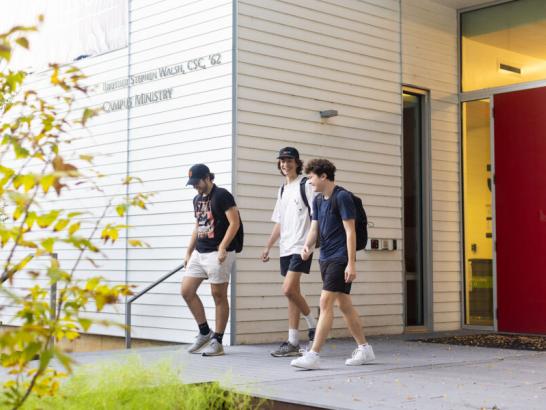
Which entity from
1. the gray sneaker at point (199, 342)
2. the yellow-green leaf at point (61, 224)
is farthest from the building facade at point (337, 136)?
the yellow-green leaf at point (61, 224)

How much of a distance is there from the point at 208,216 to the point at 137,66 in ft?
10.7

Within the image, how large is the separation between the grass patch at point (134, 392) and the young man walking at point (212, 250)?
249 cm

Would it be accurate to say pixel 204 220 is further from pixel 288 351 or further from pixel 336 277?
pixel 336 277

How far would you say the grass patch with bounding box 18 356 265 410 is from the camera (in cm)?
431

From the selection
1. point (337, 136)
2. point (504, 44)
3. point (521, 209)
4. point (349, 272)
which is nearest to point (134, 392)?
point (349, 272)

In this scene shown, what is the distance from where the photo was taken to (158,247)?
9.46 metres

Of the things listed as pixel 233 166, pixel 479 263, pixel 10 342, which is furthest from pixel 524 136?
pixel 10 342

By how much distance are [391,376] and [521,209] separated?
480 cm

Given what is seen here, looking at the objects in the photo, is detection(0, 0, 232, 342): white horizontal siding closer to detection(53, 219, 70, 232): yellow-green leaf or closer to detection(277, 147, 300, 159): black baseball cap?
detection(277, 147, 300, 159): black baseball cap

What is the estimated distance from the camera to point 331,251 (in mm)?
6680

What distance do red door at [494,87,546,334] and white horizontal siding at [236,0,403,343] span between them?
136cm

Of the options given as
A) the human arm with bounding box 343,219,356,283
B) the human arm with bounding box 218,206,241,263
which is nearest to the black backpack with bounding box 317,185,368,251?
the human arm with bounding box 343,219,356,283

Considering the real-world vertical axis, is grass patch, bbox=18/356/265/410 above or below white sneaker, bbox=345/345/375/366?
above

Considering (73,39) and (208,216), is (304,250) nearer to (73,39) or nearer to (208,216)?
(208,216)
